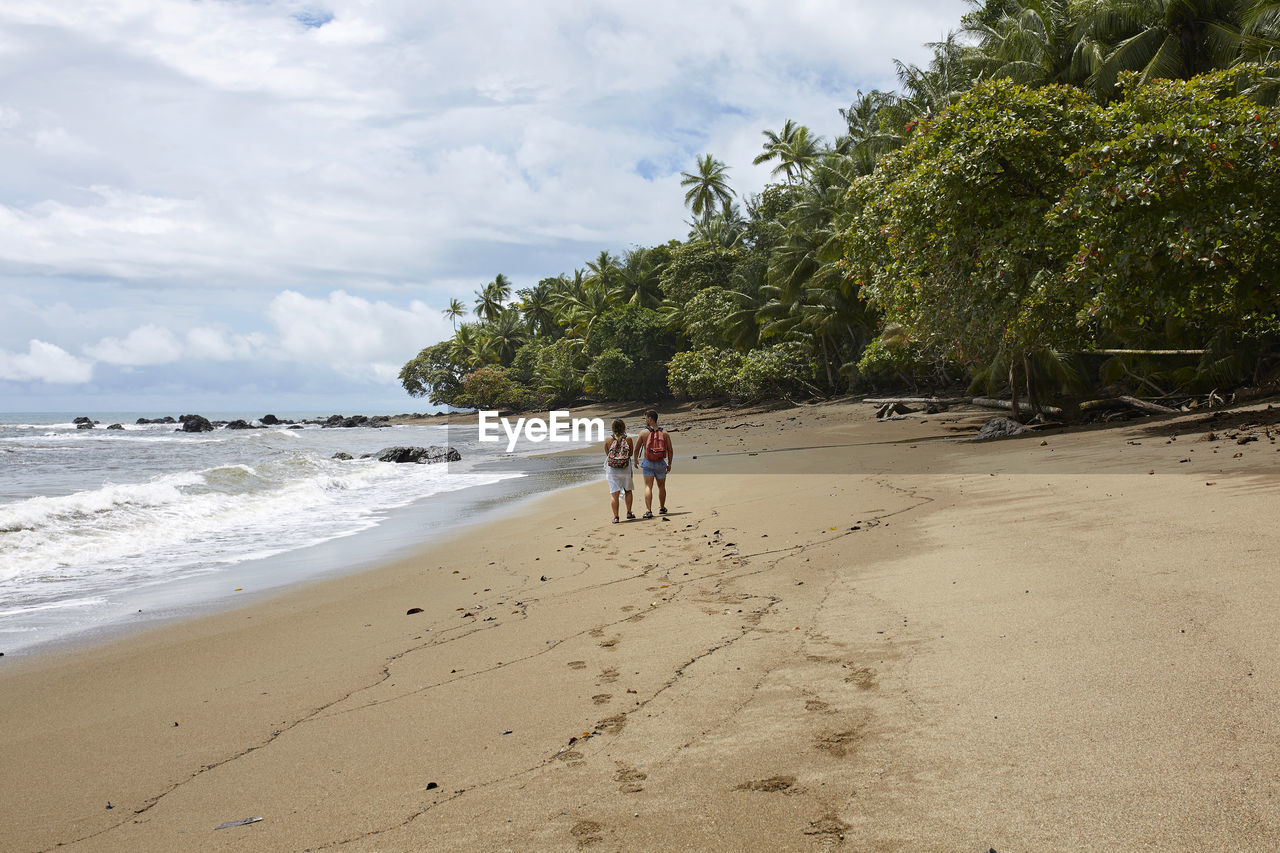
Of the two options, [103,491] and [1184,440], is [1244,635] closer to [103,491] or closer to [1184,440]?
[1184,440]

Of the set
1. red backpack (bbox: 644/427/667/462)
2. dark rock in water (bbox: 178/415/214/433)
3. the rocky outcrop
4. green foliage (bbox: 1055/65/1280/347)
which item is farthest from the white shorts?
dark rock in water (bbox: 178/415/214/433)

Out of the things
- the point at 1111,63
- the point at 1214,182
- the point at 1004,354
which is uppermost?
the point at 1111,63

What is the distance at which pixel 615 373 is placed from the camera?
4903cm

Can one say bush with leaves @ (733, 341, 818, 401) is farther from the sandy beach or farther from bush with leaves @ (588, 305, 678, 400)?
the sandy beach

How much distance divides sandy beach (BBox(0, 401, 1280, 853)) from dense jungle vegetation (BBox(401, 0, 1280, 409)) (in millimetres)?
6406

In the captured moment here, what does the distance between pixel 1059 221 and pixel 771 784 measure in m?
12.6

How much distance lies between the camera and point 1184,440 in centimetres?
1070

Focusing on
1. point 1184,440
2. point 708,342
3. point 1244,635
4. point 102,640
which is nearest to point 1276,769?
point 1244,635

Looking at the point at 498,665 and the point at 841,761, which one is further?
the point at 498,665

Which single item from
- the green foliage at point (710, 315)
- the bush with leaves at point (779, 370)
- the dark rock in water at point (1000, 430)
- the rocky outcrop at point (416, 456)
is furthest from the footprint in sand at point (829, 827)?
the green foliage at point (710, 315)

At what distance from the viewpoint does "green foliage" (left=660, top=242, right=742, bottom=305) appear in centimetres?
4594

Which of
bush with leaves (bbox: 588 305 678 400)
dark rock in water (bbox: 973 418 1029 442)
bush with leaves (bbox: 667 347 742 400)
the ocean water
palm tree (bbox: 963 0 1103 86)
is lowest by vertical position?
the ocean water

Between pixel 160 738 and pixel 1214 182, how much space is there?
13336 millimetres

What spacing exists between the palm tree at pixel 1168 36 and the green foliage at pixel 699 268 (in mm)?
25695
